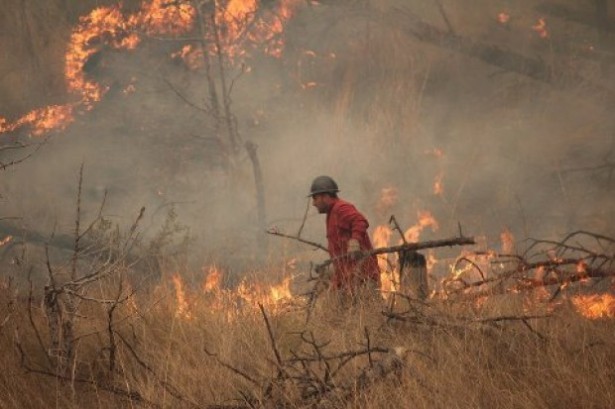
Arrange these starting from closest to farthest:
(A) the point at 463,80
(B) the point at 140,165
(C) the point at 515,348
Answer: (C) the point at 515,348
(B) the point at 140,165
(A) the point at 463,80

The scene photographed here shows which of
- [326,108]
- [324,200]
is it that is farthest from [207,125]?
[324,200]

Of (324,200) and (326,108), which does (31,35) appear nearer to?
(326,108)

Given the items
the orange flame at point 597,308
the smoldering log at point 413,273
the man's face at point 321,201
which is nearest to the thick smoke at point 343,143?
the man's face at point 321,201

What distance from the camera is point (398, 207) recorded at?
417 inches

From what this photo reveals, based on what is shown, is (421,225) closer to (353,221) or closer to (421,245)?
(353,221)

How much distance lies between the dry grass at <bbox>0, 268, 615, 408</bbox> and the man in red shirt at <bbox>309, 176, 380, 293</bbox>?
516 millimetres

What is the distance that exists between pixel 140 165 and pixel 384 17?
572cm

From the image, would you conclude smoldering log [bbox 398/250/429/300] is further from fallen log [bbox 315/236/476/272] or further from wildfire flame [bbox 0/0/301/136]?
wildfire flame [bbox 0/0/301/136]

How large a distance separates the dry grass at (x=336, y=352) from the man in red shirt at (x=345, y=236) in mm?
516

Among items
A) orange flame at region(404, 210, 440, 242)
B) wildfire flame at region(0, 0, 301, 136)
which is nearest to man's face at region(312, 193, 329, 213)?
orange flame at region(404, 210, 440, 242)

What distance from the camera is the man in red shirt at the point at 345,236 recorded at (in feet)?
17.0

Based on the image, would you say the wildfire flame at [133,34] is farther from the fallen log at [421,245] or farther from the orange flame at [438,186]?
the fallen log at [421,245]

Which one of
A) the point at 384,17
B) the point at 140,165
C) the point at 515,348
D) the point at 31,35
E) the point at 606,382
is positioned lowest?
the point at 606,382

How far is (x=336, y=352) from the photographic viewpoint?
3727 millimetres
